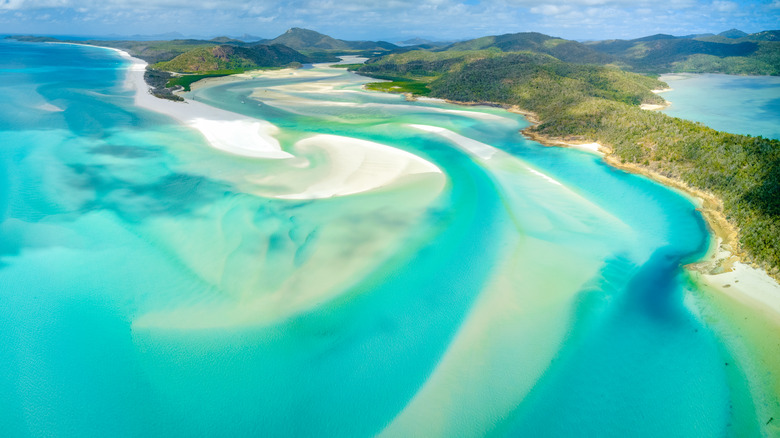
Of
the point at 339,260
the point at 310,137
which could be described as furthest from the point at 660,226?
the point at 310,137

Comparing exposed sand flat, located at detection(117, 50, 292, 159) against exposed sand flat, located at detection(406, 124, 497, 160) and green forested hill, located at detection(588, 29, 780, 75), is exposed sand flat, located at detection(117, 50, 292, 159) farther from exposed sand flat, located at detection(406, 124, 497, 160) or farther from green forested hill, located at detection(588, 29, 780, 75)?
green forested hill, located at detection(588, 29, 780, 75)

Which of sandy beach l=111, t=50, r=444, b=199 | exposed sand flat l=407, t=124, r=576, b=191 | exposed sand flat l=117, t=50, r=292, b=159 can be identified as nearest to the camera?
sandy beach l=111, t=50, r=444, b=199

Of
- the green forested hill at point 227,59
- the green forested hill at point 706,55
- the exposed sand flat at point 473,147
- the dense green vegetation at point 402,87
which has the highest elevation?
the green forested hill at point 706,55

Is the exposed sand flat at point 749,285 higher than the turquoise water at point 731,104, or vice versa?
the turquoise water at point 731,104

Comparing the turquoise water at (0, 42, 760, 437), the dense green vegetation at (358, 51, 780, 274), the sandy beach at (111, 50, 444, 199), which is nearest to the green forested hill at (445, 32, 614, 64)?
the dense green vegetation at (358, 51, 780, 274)

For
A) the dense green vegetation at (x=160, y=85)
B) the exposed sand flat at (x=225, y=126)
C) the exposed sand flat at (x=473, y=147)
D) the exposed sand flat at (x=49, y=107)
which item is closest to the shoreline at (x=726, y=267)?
the exposed sand flat at (x=473, y=147)

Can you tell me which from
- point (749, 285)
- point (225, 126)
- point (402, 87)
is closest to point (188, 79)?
point (402, 87)

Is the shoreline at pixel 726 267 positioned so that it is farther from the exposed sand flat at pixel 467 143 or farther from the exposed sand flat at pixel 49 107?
the exposed sand flat at pixel 49 107
